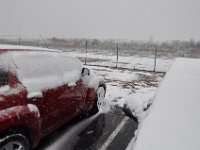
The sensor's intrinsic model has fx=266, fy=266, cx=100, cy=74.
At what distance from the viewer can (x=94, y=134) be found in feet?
17.0

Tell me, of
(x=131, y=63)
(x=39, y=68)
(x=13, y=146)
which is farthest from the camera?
(x=131, y=63)

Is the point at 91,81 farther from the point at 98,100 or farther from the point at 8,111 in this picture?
the point at 8,111

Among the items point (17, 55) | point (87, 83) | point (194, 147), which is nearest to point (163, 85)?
point (87, 83)

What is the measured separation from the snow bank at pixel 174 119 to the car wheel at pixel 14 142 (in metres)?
→ 1.52

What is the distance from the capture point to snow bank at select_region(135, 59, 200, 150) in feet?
9.56

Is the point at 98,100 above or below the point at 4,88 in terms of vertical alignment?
below

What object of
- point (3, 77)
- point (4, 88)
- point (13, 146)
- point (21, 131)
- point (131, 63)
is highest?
point (3, 77)

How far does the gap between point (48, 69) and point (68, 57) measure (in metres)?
0.96

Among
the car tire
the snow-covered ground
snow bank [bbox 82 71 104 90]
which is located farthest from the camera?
the snow-covered ground

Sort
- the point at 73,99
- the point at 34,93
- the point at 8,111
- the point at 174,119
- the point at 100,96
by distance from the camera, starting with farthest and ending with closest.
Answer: the point at 100,96 < the point at 73,99 < the point at 34,93 < the point at 174,119 < the point at 8,111

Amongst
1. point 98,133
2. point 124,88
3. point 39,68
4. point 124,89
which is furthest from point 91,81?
point 124,88

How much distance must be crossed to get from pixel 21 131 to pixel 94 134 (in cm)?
198

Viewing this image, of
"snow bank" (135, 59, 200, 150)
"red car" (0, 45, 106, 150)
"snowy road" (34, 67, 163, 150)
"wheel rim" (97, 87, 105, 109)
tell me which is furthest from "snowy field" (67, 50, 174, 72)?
"red car" (0, 45, 106, 150)

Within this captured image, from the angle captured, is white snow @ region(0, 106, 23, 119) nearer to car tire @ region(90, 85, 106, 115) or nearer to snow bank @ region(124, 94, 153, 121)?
car tire @ region(90, 85, 106, 115)
